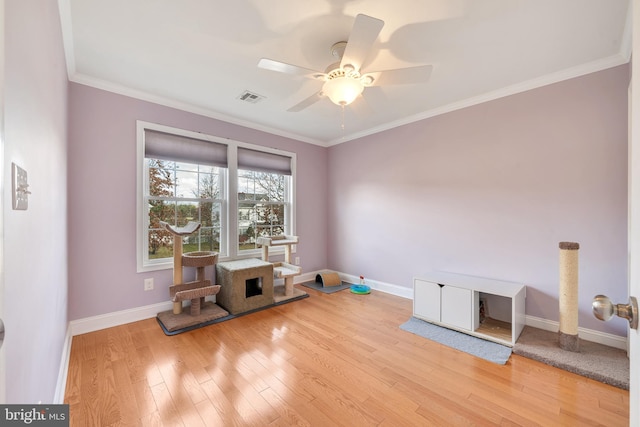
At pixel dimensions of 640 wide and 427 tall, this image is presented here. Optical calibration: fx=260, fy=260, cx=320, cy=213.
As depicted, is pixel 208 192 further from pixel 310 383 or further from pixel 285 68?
pixel 310 383

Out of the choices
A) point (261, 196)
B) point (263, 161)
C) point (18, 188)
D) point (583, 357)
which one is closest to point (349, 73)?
point (18, 188)

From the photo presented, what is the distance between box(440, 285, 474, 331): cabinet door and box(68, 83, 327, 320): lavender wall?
295 centimetres

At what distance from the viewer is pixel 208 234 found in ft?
10.8

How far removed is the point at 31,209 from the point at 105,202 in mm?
1819

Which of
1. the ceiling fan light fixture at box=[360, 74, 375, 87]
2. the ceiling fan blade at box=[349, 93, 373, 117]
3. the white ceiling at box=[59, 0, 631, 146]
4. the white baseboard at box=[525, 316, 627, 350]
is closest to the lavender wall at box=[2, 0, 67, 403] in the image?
the white ceiling at box=[59, 0, 631, 146]

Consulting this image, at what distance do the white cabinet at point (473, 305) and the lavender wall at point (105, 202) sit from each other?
9.26ft

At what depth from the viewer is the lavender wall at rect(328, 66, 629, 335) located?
216 centimetres

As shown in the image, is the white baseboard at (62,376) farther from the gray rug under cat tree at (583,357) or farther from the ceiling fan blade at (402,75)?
the gray rug under cat tree at (583,357)

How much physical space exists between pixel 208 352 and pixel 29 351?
4.48ft

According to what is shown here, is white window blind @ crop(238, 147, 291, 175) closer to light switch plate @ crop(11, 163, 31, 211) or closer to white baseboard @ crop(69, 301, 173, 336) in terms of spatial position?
white baseboard @ crop(69, 301, 173, 336)

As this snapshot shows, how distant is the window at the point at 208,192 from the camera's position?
2816mm

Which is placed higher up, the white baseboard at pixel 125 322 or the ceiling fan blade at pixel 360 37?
the ceiling fan blade at pixel 360 37

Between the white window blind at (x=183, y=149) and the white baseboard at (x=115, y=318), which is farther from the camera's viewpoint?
the white window blind at (x=183, y=149)

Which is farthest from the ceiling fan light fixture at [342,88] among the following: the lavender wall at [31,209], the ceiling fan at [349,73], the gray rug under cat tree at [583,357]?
the gray rug under cat tree at [583,357]
